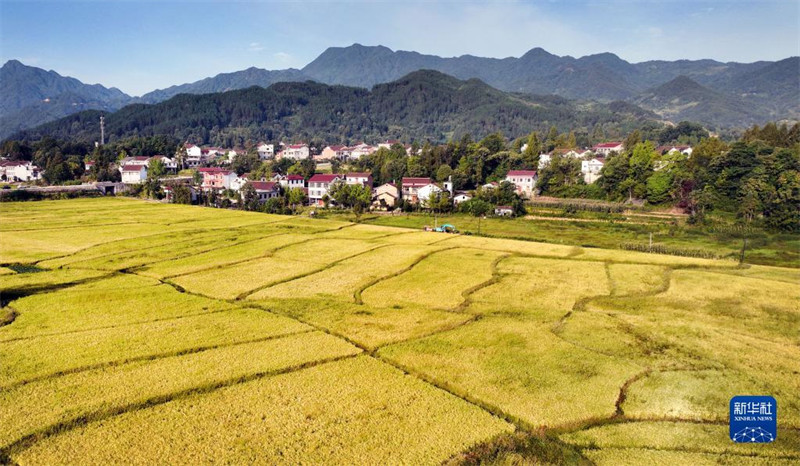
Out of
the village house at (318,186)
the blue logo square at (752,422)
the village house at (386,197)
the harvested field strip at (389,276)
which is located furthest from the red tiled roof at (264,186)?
the blue logo square at (752,422)

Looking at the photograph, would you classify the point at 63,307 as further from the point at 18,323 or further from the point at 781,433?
the point at 781,433

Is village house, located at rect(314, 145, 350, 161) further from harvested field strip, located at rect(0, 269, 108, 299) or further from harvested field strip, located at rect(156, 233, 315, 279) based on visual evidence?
harvested field strip, located at rect(0, 269, 108, 299)

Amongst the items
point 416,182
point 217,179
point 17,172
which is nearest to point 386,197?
point 416,182

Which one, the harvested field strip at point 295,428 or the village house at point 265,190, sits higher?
the village house at point 265,190

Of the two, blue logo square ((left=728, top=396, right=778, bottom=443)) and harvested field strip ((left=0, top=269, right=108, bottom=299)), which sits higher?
harvested field strip ((left=0, top=269, right=108, bottom=299))

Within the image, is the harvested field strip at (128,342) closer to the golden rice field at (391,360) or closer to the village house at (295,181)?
the golden rice field at (391,360)

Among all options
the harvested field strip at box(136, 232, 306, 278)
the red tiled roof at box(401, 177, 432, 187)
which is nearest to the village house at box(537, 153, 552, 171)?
the red tiled roof at box(401, 177, 432, 187)
